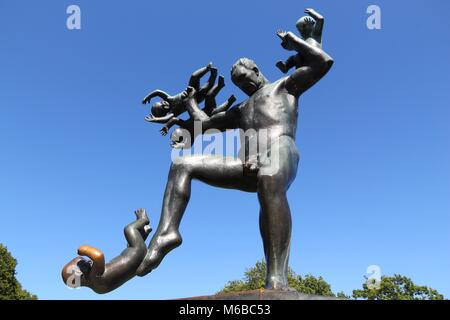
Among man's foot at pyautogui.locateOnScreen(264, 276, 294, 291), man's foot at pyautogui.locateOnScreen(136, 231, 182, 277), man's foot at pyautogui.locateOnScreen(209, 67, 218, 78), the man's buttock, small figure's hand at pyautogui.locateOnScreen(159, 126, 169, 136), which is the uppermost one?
man's foot at pyautogui.locateOnScreen(209, 67, 218, 78)

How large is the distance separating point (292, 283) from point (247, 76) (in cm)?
2966

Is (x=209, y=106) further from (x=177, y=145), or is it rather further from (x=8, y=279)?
(x=8, y=279)

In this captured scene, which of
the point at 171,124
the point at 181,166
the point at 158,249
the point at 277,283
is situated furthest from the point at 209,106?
the point at 277,283

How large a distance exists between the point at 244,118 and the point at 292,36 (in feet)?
3.74

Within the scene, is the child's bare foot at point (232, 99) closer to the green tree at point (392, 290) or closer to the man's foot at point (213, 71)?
the man's foot at point (213, 71)

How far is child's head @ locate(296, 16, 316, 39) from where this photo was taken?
6.14 metres

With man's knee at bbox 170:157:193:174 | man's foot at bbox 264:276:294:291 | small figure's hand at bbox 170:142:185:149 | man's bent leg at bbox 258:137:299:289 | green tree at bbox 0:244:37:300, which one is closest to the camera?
man's foot at bbox 264:276:294:291

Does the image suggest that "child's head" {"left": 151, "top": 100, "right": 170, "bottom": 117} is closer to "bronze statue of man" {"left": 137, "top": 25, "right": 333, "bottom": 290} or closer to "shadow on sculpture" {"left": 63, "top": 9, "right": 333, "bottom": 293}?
"shadow on sculpture" {"left": 63, "top": 9, "right": 333, "bottom": 293}

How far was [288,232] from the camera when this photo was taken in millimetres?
4988

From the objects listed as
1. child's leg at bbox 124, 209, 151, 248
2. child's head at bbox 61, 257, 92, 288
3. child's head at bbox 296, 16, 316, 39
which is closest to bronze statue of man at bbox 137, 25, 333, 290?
child's leg at bbox 124, 209, 151, 248

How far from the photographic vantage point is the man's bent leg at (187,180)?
518 cm

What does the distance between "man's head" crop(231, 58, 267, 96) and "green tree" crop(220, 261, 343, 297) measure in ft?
92.2

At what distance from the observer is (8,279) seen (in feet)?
96.9
